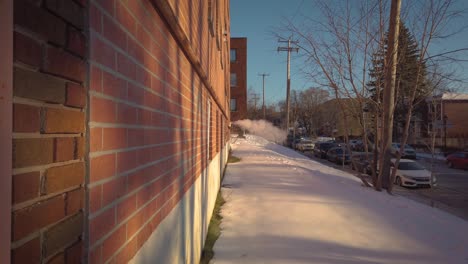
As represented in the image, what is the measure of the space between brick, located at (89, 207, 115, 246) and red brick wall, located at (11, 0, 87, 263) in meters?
0.08

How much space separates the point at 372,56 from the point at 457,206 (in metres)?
5.79

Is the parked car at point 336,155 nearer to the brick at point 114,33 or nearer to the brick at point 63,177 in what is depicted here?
the brick at point 114,33

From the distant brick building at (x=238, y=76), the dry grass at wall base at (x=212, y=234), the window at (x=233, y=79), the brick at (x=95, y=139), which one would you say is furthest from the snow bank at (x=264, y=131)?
the brick at (x=95, y=139)

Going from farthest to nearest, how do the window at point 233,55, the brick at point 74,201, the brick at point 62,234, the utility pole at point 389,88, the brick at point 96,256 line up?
the window at point 233,55
the utility pole at point 389,88
the brick at point 96,256
the brick at point 74,201
the brick at point 62,234

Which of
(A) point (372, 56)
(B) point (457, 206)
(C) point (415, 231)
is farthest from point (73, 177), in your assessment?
(B) point (457, 206)

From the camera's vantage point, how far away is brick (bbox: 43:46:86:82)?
0.93 metres

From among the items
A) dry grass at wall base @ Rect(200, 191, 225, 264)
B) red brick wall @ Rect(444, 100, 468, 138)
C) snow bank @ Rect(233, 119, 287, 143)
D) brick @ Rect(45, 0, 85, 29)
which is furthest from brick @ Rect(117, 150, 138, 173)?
snow bank @ Rect(233, 119, 287, 143)

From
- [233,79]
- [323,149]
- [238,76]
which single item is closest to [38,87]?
[323,149]

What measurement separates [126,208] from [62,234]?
523 mm

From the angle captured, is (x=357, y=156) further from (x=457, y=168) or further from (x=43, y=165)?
(x=43, y=165)

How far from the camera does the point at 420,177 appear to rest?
13680 millimetres

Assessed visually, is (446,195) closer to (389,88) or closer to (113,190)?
(389,88)

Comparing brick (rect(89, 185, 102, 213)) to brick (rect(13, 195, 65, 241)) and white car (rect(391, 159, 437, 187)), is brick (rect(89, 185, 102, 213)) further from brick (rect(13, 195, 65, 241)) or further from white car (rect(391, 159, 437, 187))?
white car (rect(391, 159, 437, 187))

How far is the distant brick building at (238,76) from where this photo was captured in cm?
3622
